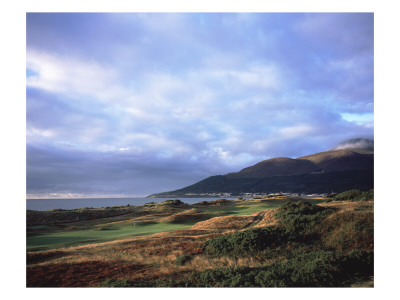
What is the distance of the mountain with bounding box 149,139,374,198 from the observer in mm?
20844

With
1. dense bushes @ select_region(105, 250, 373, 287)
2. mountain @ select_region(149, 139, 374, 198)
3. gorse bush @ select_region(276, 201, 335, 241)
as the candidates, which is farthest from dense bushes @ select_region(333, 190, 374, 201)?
dense bushes @ select_region(105, 250, 373, 287)

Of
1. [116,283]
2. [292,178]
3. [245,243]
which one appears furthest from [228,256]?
[292,178]

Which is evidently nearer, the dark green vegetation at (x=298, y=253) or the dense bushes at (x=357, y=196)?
the dark green vegetation at (x=298, y=253)

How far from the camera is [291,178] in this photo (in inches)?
934

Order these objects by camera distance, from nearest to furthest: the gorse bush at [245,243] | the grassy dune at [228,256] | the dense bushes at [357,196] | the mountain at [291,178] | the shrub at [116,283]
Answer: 1. the shrub at [116,283]
2. the grassy dune at [228,256]
3. the gorse bush at [245,243]
4. the dense bushes at [357,196]
5. the mountain at [291,178]

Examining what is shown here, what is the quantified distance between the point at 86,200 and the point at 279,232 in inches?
501

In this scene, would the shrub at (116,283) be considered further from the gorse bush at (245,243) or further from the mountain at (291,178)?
the mountain at (291,178)

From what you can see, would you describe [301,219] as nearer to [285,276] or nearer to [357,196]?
[285,276]

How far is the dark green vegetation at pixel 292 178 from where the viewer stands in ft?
68.5

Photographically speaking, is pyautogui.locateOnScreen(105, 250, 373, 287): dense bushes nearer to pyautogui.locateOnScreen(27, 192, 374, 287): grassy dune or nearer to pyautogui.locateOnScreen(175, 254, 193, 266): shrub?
pyautogui.locateOnScreen(27, 192, 374, 287): grassy dune

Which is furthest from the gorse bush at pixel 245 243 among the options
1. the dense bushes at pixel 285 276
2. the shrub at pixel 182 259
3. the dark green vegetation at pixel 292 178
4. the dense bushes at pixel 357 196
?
the dark green vegetation at pixel 292 178

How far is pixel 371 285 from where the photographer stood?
7.50 m
